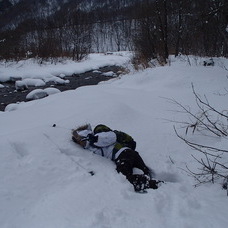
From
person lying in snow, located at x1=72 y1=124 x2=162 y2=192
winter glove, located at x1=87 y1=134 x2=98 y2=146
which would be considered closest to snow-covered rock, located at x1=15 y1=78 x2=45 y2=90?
person lying in snow, located at x1=72 y1=124 x2=162 y2=192

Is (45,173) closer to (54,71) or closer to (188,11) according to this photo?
(188,11)

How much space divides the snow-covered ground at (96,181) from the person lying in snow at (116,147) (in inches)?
3.3

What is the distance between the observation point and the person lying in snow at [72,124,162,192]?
106 inches

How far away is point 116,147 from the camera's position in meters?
2.98

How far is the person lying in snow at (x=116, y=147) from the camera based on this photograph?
270 centimetres

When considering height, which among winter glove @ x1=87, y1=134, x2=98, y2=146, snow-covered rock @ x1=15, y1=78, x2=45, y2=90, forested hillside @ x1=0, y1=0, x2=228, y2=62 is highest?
forested hillside @ x1=0, y1=0, x2=228, y2=62

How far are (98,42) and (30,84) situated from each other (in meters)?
35.1

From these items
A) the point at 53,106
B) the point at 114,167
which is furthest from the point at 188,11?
the point at 114,167

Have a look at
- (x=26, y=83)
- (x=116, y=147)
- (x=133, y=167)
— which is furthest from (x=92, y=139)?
(x=26, y=83)

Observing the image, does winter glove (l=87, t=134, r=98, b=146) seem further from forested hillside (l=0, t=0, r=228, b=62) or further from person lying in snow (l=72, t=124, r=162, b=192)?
forested hillside (l=0, t=0, r=228, b=62)

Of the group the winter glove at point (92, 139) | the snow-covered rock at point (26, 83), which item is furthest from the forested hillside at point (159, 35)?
the snow-covered rock at point (26, 83)

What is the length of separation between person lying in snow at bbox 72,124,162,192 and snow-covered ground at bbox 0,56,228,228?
8cm

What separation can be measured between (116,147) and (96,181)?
55 centimetres

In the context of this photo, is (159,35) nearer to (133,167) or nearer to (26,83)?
(26,83)
